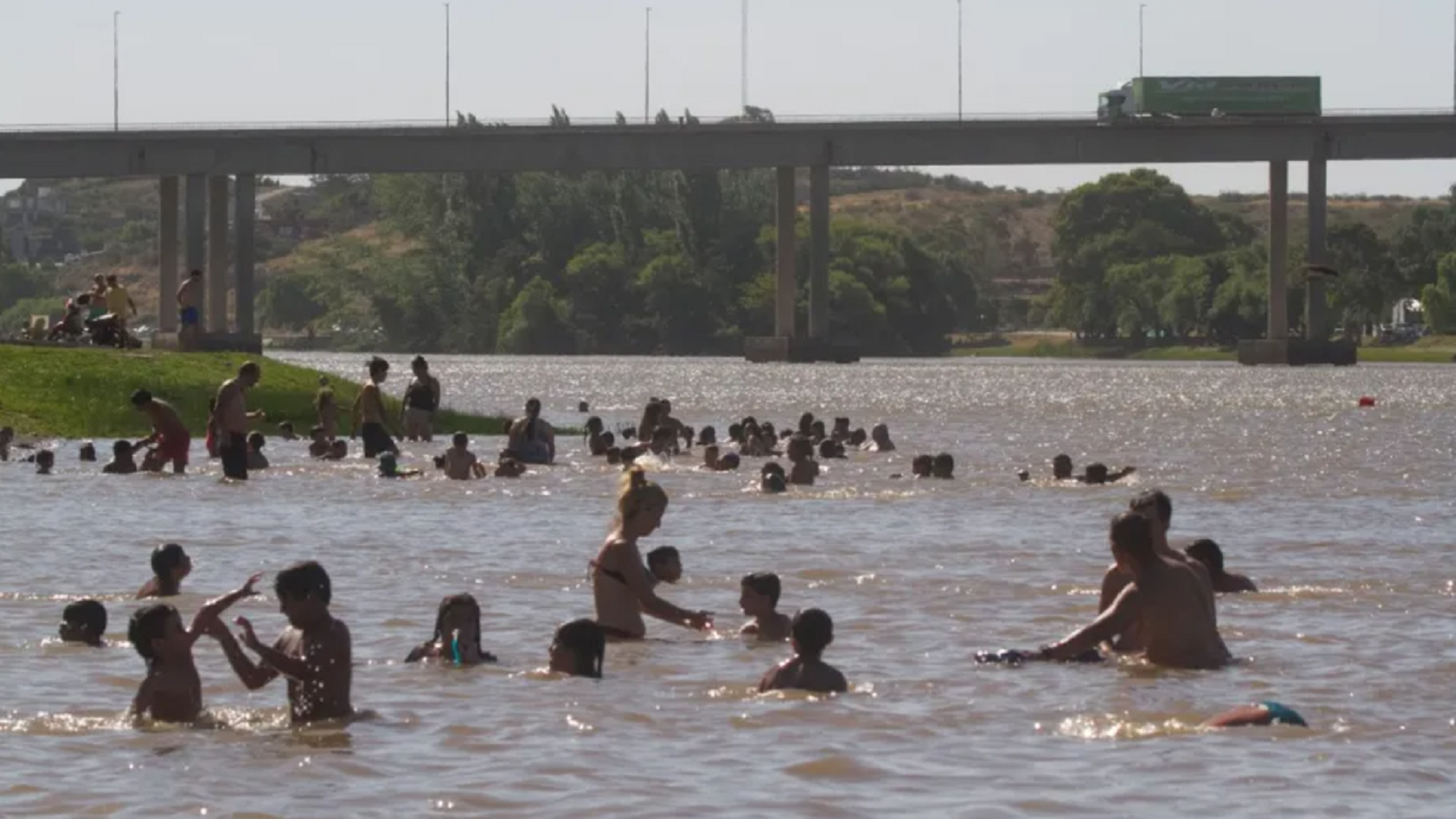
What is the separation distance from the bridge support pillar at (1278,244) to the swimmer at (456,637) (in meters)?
99.8

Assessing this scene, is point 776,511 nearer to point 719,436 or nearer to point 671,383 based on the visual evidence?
point 719,436

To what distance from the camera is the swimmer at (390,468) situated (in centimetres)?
3491

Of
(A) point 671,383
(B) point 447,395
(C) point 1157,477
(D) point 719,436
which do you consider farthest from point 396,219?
(C) point 1157,477

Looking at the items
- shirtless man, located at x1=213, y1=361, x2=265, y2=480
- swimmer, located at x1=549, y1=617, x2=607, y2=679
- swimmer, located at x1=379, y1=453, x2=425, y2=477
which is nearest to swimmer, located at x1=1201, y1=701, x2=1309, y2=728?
swimmer, located at x1=549, y1=617, x2=607, y2=679

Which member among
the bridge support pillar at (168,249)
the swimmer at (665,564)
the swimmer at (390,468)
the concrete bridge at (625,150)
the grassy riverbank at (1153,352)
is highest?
the concrete bridge at (625,150)

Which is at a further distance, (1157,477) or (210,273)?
(210,273)

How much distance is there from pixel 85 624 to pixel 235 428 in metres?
15.8

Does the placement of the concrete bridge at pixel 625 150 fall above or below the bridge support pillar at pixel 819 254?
above

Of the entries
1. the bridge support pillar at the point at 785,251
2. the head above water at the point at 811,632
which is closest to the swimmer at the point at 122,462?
the head above water at the point at 811,632

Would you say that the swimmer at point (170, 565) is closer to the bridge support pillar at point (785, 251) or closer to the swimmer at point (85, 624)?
the swimmer at point (85, 624)

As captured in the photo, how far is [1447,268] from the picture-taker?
508 ft

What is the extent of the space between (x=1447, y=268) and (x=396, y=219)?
6632cm

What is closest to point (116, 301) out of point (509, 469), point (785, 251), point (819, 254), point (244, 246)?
point (509, 469)

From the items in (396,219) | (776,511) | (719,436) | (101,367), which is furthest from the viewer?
(396,219)
